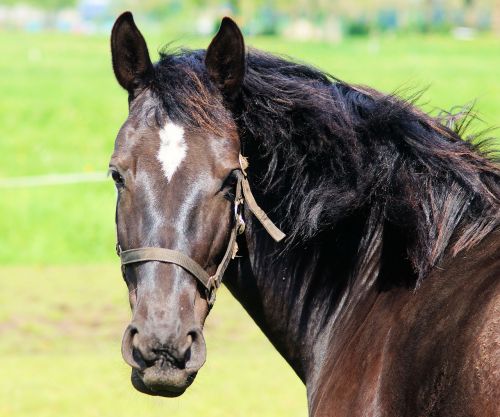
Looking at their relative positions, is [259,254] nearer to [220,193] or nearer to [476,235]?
[220,193]

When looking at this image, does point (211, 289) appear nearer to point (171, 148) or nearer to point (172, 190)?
point (172, 190)

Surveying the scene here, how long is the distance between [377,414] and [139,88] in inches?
60.2

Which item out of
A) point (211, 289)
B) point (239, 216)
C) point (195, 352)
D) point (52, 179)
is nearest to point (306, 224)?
point (239, 216)

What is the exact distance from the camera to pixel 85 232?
16328 millimetres

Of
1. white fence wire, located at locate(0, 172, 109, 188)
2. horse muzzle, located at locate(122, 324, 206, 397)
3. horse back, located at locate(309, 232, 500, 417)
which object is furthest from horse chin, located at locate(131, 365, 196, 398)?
white fence wire, located at locate(0, 172, 109, 188)

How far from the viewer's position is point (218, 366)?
9.09 m

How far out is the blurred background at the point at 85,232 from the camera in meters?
7.98

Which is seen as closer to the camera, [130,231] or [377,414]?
[377,414]

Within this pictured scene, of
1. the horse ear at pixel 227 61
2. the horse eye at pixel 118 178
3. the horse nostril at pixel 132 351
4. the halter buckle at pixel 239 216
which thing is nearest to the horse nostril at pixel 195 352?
the horse nostril at pixel 132 351

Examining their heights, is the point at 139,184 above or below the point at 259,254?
above

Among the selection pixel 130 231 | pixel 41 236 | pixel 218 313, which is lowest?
pixel 41 236

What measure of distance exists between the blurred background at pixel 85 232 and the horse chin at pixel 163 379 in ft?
2.13

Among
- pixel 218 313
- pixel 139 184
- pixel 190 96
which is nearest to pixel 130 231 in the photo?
pixel 139 184

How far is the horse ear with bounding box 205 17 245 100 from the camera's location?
10.6 ft
